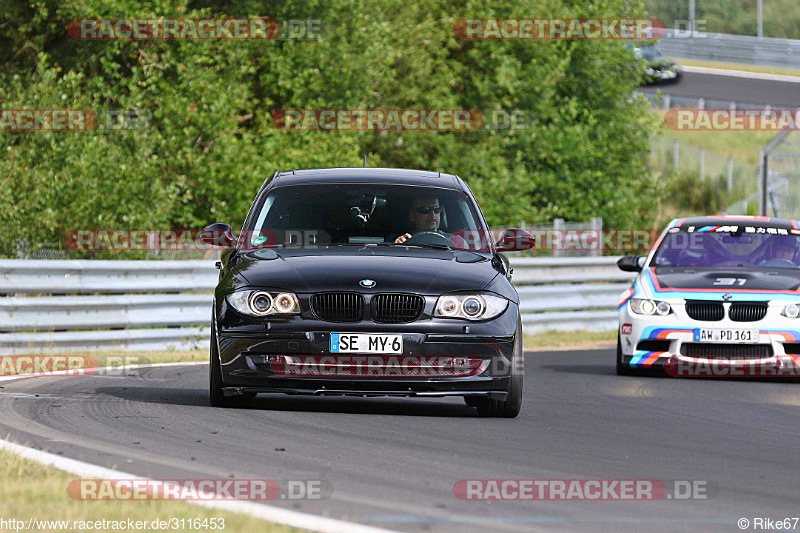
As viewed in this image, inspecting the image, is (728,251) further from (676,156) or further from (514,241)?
(676,156)

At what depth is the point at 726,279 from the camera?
13742mm

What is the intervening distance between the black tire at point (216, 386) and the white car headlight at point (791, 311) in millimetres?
6087

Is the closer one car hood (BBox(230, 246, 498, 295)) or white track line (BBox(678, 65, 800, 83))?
car hood (BBox(230, 246, 498, 295))

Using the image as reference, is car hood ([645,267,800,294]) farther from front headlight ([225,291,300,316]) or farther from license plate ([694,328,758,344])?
front headlight ([225,291,300,316])

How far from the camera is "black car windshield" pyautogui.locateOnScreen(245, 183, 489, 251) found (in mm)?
9703

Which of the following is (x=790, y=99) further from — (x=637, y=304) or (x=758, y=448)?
(x=758, y=448)

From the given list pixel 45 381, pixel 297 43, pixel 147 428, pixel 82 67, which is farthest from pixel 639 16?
pixel 147 428

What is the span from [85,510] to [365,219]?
474 centimetres

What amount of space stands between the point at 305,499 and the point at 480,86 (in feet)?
93.6

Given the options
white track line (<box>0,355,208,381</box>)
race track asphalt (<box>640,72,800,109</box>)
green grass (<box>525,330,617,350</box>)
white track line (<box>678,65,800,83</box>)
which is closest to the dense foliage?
white track line (<box>0,355,208,381</box>)

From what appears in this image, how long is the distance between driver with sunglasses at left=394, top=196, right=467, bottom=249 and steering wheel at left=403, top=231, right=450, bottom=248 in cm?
2

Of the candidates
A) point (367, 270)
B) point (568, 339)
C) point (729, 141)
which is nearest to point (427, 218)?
point (367, 270)

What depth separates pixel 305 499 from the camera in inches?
226

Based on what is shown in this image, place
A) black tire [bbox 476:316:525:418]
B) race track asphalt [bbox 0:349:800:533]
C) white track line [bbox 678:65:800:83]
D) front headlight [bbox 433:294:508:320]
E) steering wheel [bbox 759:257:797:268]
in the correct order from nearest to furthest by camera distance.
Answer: race track asphalt [bbox 0:349:800:533] → front headlight [bbox 433:294:508:320] → black tire [bbox 476:316:525:418] → steering wheel [bbox 759:257:797:268] → white track line [bbox 678:65:800:83]
